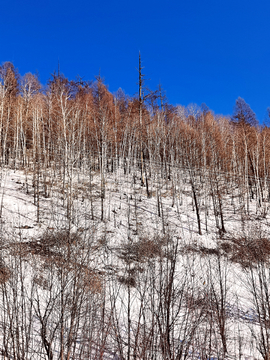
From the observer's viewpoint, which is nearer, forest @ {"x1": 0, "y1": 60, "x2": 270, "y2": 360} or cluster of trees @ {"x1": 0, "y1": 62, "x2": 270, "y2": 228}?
forest @ {"x1": 0, "y1": 60, "x2": 270, "y2": 360}

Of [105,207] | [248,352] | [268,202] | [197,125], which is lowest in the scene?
[248,352]

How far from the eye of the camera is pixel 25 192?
16469 mm

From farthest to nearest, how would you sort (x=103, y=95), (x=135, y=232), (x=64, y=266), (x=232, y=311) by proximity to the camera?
(x=103, y=95), (x=135, y=232), (x=232, y=311), (x=64, y=266)

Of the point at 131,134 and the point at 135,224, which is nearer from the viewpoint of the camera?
the point at 135,224

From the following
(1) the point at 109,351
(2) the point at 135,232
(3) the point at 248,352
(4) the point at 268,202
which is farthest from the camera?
(4) the point at 268,202

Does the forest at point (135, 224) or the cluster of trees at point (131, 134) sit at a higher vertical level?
the cluster of trees at point (131, 134)

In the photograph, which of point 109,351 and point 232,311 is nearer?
point 109,351

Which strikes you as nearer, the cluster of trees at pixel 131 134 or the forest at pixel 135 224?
the forest at pixel 135 224

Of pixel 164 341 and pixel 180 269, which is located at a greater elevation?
pixel 180 269

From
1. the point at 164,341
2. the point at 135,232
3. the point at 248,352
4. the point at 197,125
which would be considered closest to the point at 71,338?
the point at 164,341

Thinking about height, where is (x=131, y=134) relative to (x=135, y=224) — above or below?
above

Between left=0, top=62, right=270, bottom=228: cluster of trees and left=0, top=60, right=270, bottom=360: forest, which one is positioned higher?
left=0, top=62, right=270, bottom=228: cluster of trees

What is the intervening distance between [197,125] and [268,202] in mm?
10238

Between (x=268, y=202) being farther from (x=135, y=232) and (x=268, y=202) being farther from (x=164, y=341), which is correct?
(x=164, y=341)
